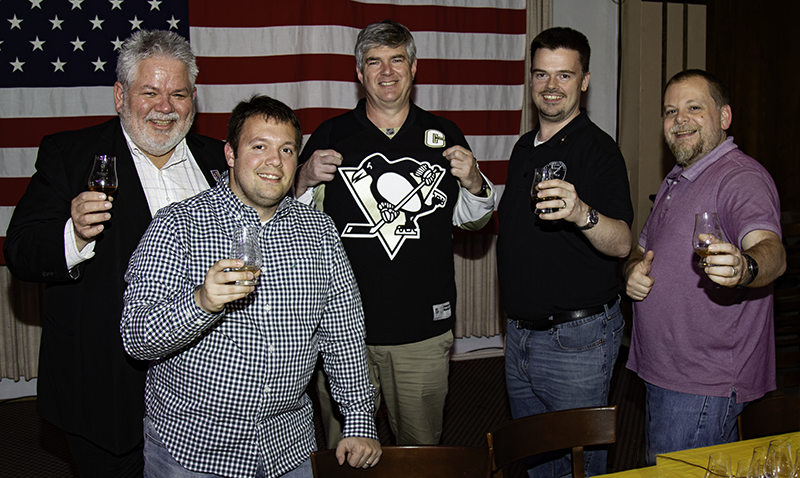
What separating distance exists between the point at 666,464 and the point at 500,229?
1.27 meters

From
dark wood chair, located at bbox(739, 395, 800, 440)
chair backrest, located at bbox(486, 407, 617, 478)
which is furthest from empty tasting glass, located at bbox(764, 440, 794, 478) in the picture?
dark wood chair, located at bbox(739, 395, 800, 440)

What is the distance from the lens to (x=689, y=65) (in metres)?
5.16

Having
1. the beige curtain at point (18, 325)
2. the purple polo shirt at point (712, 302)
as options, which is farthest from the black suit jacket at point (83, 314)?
the beige curtain at point (18, 325)

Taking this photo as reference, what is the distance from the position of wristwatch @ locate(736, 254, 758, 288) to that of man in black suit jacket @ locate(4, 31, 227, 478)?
2.17 m

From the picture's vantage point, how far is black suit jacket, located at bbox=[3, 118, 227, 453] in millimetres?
2195

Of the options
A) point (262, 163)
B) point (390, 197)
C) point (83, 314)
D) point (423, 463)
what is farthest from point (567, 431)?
point (83, 314)

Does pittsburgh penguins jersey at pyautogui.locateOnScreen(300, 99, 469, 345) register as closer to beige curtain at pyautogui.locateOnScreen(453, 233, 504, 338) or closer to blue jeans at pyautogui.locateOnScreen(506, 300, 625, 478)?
blue jeans at pyautogui.locateOnScreen(506, 300, 625, 478)

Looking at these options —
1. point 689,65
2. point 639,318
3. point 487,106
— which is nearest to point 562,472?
point 639,318

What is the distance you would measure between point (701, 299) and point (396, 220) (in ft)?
4.28

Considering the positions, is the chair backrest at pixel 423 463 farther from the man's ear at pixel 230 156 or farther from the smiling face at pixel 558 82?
the smiling face at pixel 558 82

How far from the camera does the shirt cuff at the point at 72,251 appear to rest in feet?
7.00

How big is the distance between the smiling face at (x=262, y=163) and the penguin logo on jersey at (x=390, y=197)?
0.72 metres

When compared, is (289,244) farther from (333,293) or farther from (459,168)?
(459,168)

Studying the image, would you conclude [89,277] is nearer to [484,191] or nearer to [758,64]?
[484,191]
